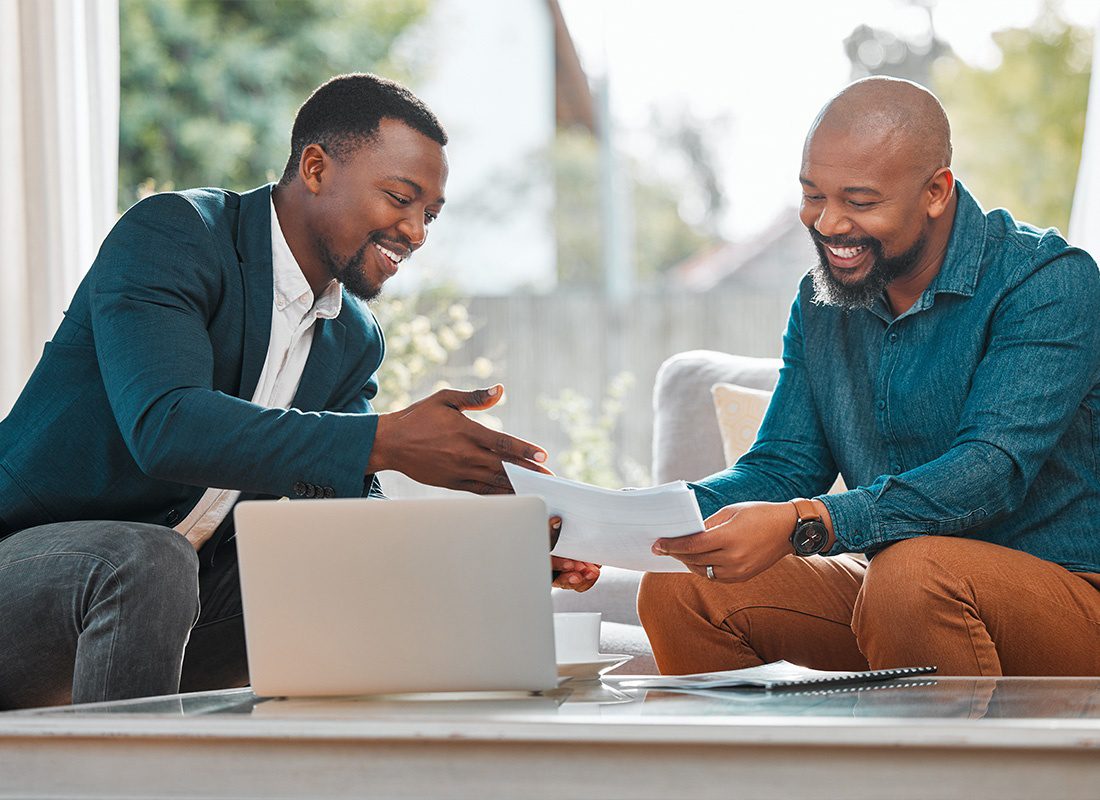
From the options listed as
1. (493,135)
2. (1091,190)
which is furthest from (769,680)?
(493,135)

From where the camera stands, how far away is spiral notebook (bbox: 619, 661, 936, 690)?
1.16 metres

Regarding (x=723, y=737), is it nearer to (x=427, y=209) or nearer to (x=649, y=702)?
(x=649, y=702)

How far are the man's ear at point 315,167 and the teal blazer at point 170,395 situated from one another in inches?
2.9

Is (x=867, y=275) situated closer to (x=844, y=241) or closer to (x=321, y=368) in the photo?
(x=844, y=241)

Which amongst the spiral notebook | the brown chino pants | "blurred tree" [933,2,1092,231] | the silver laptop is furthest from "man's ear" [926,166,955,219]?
"blurred tree" [933,2,1092,231]

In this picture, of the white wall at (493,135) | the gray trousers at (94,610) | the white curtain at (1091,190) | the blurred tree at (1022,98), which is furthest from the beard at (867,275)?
the blurred tree at (1022,98)

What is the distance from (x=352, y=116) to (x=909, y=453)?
3.23 ft

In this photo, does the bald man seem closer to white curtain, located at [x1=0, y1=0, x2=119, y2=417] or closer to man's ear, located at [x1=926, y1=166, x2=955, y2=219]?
man's ear, located at [x1=926, y1=166, x2=955, y2=219]

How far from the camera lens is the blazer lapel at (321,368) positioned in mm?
1913

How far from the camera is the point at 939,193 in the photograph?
1760mm

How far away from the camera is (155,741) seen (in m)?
0.94

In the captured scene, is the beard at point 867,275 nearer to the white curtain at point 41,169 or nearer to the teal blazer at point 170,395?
the teal blazer at point 170,395

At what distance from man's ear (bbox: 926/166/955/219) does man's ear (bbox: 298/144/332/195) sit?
91 cm

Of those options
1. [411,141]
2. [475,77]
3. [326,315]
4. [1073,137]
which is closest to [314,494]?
[326,315]
